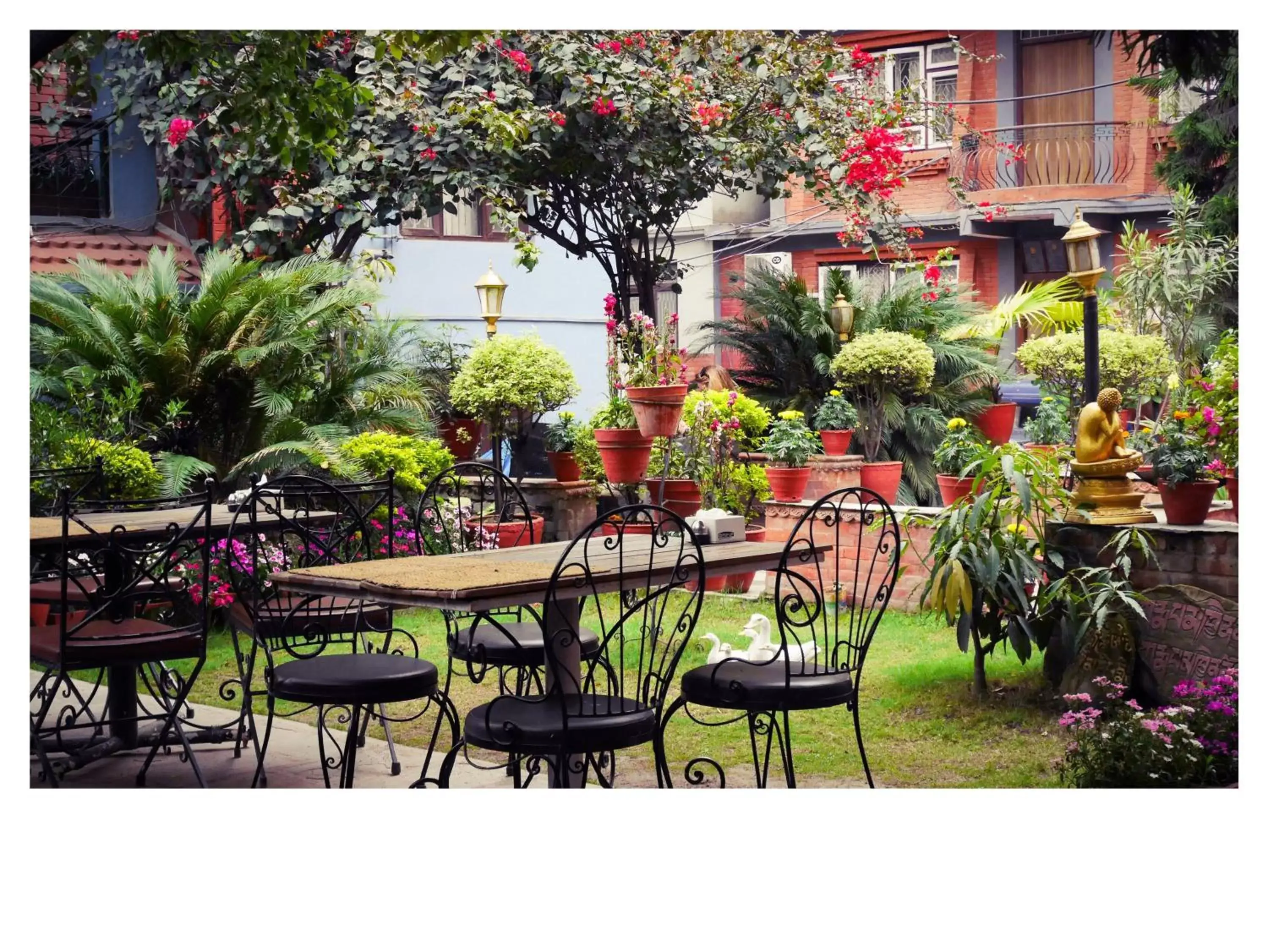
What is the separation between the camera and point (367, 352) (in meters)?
9.21

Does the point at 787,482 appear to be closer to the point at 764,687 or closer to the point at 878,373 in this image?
the point at 878,373

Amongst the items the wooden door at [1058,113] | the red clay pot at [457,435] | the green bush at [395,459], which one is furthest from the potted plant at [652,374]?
the wooden door at [1058,113]

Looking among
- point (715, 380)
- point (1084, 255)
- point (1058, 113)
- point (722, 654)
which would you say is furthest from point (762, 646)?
point (1058, 113)

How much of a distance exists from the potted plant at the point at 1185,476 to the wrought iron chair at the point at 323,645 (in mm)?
2990

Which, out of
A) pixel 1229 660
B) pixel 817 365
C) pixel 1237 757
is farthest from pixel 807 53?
pixel 1237 757

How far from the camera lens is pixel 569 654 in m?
4.25

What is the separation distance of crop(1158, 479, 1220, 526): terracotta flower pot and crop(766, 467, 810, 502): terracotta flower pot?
3066 mm

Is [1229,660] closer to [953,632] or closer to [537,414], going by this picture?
[953,632]

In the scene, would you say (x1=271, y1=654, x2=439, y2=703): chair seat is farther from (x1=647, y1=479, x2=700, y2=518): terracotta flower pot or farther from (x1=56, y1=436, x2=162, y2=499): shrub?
(x1=647, y1=479, x2=700, y2=518): terracotta flower pot

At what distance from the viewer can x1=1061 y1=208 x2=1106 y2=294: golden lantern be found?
7.19 m

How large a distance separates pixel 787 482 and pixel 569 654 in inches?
175

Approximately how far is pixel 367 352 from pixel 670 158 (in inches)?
100

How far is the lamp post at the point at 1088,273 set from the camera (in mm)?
7188

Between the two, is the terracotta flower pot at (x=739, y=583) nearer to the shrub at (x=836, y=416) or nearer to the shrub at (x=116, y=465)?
the shrub at (x=836, y=416)
